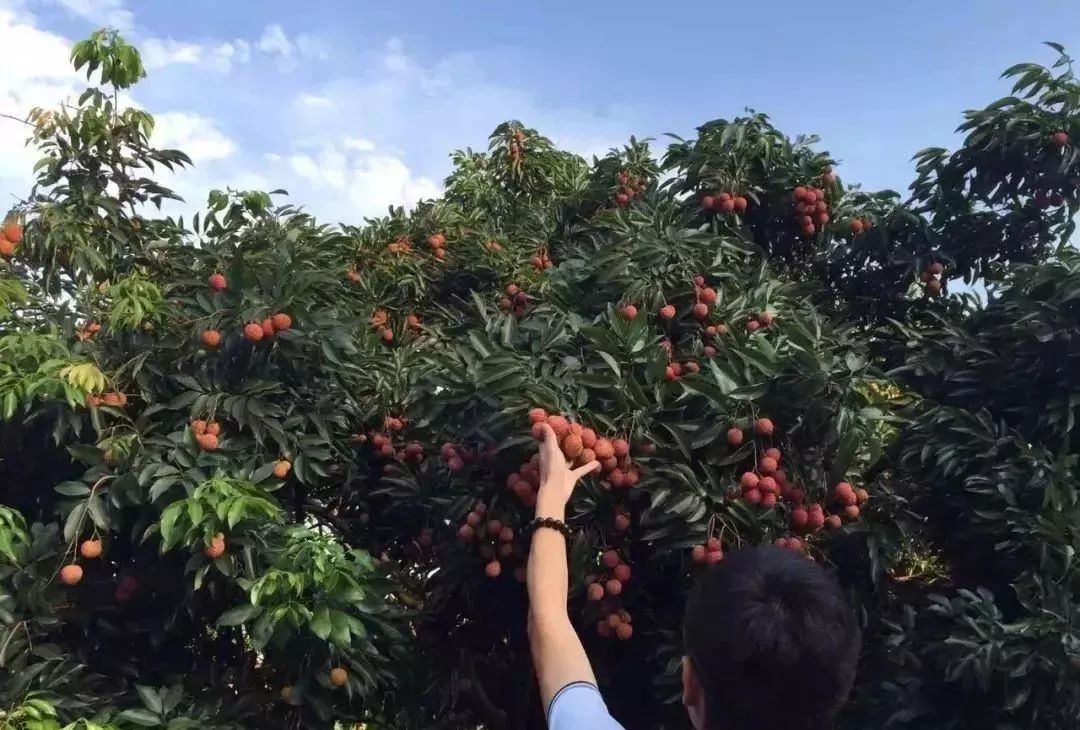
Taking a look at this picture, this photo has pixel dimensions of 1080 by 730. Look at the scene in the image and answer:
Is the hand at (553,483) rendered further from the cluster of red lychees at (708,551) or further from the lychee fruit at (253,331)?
the lychee fruit at (253,331)

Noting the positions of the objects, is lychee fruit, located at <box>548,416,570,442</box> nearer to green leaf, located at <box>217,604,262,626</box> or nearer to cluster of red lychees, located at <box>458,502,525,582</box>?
cluster of red lychees, located at <box>458,502,525,582</box>

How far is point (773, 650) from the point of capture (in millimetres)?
1027

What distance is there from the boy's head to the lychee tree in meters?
1.36

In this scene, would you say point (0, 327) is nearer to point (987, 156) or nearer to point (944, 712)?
point (944, 712)

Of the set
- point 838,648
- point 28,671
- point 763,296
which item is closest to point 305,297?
point 28,671

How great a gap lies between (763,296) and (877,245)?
0.86 meters

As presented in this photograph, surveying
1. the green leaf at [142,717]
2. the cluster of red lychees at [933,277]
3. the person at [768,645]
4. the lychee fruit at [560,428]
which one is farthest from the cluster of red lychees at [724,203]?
the person at [768,645]

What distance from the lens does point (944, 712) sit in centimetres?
275

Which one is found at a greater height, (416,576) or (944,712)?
(416,576)

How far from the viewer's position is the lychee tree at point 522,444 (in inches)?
104

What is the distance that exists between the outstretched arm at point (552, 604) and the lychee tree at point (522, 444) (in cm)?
67

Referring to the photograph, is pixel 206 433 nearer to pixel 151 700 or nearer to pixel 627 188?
pixel 151 700

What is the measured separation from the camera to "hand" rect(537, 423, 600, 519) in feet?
5.58

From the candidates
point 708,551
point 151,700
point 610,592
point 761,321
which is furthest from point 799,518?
point 151,700
